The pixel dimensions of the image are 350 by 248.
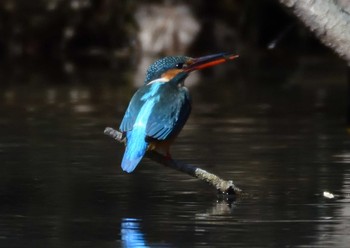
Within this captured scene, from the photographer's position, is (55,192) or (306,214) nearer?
(306,214)

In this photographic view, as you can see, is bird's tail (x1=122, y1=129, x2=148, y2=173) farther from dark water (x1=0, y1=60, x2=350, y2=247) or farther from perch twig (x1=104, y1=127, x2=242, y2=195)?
dark water (x1=0, y1=60, x2=350, y2=247)

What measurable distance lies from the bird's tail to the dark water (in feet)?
0.78

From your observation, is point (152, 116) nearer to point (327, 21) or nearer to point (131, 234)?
point (131, 234)

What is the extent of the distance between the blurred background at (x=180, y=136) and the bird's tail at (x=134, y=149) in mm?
238

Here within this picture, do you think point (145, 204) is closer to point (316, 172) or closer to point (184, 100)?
point (184, 100)

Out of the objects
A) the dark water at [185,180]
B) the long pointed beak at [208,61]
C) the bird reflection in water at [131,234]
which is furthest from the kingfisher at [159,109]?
the bird reflection in water at [131,234]

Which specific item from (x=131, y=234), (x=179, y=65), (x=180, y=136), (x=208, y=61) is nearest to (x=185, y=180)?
(x=179, y=65)

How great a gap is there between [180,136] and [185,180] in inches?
100

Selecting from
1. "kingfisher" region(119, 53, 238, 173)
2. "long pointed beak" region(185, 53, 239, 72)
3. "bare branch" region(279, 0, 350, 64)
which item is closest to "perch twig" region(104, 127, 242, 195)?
"kingfisher" region(119, 53, 238, 173)

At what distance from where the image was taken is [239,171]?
819 centimetres

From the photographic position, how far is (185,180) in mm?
7828

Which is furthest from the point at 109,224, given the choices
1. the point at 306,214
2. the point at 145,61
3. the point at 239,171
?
the point at 145,61

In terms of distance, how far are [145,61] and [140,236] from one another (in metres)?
15.1

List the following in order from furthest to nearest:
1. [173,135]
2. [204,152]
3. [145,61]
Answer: [145,61]
[204,152]
[173,135]
